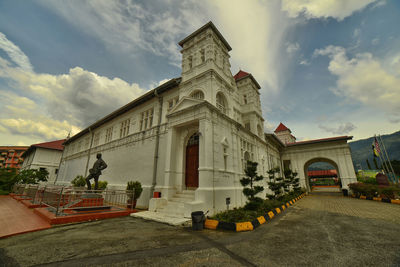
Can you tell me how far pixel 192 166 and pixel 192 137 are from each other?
2105 mm

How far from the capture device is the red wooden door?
10602 mm

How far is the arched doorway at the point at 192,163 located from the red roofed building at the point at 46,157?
36451 mm

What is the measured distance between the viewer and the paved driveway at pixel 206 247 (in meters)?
3.52

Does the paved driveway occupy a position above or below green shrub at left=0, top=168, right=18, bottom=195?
below

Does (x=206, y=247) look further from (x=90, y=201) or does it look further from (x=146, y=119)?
(x=146, y=119)

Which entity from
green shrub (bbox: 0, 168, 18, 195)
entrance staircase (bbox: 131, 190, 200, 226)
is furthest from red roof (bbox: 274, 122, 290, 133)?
green shrub (bbox: 0, 168, 18, 195)

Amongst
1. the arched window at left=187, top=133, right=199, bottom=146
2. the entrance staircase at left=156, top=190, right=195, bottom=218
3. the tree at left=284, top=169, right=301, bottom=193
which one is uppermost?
the arched window at left=187, top=133, right=199, bottom=146

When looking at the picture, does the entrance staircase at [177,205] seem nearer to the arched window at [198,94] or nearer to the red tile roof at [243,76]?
the arched window at [198,94]

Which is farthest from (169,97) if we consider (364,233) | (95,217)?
(364,233)

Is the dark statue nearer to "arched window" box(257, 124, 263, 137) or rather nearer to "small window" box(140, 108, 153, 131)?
"small window" box(140, 108, 153, 131)

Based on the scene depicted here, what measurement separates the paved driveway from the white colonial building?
286 centimetres

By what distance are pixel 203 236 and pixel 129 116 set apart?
48.3 ft

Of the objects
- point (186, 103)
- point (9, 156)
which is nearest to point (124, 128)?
point (186, 103)

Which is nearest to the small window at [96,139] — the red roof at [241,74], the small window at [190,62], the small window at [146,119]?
the small window at [146,119]
